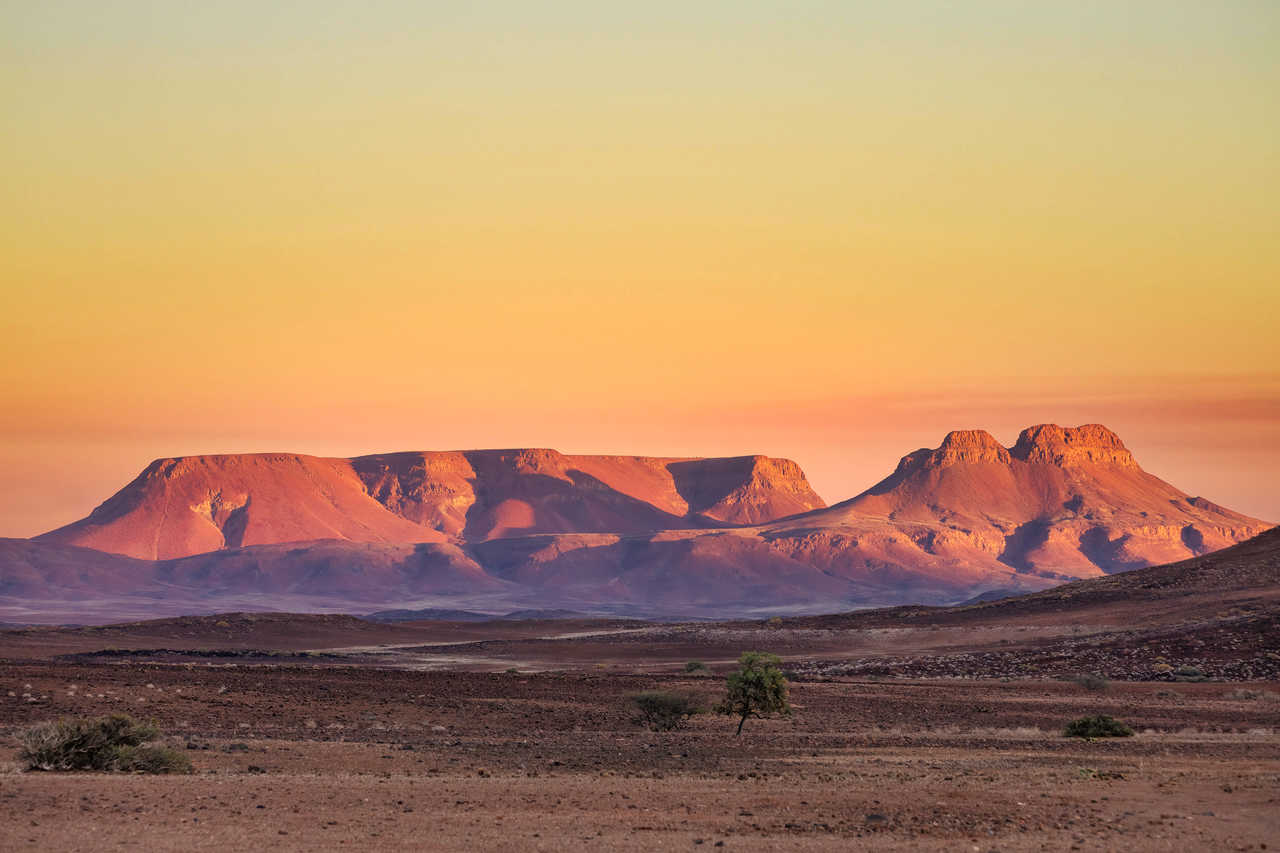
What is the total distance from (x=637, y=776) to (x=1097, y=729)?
40.1ft

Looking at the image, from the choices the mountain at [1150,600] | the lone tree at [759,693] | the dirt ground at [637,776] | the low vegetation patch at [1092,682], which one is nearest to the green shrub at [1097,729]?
the dirt ground at [637,776]

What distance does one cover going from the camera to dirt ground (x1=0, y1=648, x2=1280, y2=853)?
17.8m

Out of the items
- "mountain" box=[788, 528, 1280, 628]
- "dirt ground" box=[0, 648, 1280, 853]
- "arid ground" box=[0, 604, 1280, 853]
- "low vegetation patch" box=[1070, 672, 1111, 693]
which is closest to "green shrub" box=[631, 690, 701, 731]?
"dirt ground" box=[0, 648, 1280, 853]

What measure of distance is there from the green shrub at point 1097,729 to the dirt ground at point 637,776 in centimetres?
44

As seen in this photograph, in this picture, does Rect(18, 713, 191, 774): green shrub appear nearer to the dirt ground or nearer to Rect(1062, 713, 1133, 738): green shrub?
the dirt ground

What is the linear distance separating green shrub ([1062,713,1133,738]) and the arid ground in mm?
454

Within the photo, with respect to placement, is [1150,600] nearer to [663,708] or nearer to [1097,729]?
[1097,729]

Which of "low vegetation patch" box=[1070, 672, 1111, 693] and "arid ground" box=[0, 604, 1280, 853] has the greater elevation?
"arid ground" box=[0, 604, 1280, 853]

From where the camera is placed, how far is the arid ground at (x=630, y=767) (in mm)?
17953

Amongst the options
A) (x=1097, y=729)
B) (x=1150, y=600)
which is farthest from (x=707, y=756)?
(x=1150, y=600)

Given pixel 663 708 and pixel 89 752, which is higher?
pixel 89 752

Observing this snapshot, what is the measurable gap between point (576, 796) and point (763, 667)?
14512 mm

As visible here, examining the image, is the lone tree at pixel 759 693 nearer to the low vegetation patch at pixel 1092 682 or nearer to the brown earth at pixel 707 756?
the brown earth at pixel 707 756

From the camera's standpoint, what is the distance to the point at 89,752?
23453mm
